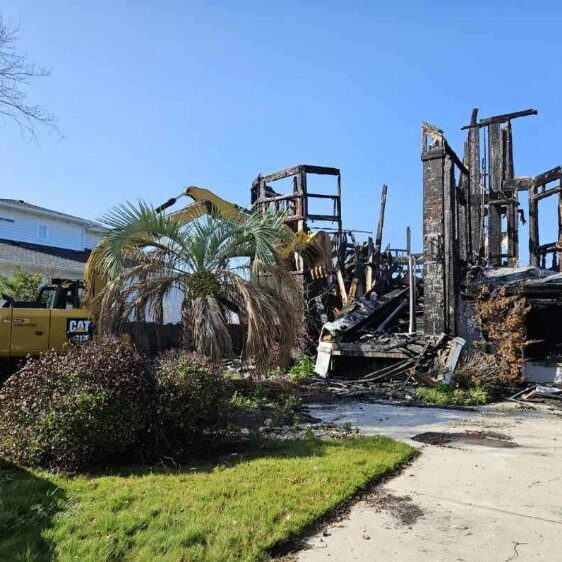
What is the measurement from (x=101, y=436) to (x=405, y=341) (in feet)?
32.7

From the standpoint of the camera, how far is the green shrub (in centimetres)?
1362

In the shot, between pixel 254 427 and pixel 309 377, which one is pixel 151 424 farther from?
pixel 309 377

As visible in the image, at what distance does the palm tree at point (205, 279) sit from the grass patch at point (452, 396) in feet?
11.1

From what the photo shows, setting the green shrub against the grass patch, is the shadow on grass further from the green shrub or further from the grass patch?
the green shrub

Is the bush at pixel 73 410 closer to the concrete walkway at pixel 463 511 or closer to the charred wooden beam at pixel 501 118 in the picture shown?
the concrete walkway at pixel 463 511

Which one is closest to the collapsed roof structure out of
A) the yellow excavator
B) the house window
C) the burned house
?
the burned house

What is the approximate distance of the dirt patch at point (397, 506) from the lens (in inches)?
173

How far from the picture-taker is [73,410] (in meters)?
5.35

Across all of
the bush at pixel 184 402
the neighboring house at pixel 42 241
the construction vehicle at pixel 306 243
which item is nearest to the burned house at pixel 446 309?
the construction vehicle at pixel 306 243

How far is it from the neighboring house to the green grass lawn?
57.9ft

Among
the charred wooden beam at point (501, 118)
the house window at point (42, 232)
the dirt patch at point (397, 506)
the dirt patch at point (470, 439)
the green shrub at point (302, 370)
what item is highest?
the charred wooden beam at point (501, 118)

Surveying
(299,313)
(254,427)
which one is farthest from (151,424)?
(299,313)

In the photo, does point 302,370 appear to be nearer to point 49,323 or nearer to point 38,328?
point 49,323

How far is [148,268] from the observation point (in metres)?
9.54
